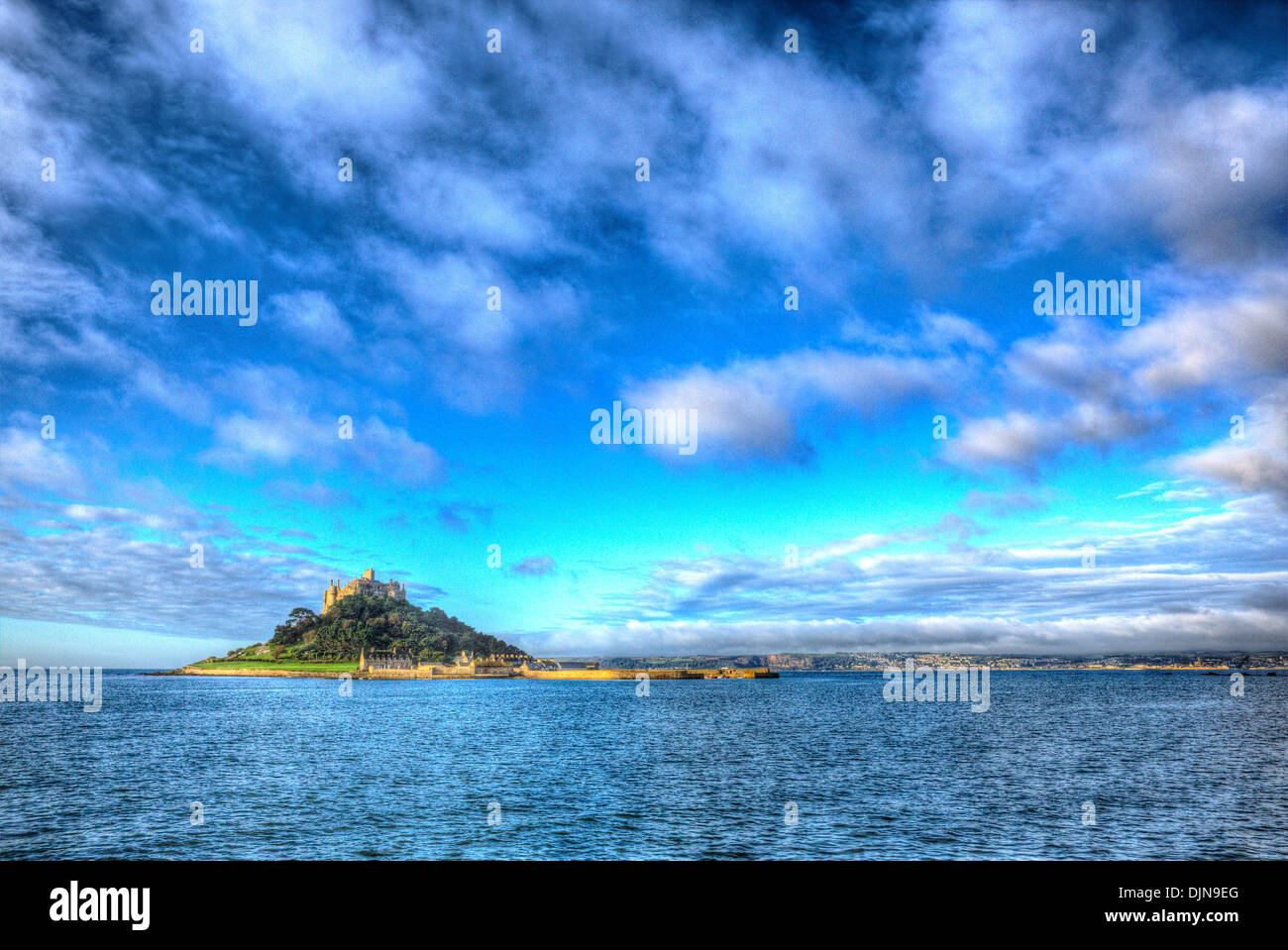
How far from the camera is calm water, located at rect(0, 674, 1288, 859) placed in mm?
30047

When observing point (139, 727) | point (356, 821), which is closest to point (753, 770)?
point (356, 821)

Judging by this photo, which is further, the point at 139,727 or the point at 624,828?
the point at 139,727

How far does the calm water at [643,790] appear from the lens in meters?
30.0

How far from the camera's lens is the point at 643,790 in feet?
139

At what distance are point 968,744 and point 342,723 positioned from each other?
69.7 meters

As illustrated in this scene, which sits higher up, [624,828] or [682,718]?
[624,828]

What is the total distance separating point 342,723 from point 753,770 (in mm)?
60267

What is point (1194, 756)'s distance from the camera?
57.3 meters

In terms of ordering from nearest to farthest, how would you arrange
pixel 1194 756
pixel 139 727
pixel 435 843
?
pixel 435 843 → pixel 1194 756 → pixel 139 727

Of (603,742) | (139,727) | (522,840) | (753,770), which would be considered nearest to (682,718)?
(603,742)

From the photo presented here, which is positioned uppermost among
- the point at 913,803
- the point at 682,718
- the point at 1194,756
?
the point at 913,803
